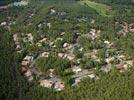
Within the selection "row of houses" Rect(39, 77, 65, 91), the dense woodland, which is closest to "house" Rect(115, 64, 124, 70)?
the dense woodland

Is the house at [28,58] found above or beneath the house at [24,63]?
beneath

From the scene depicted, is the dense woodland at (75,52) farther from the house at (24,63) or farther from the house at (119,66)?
the house at (119,66)

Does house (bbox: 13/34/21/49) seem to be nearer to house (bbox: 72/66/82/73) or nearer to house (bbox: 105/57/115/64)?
house (bbox: 72/66/82/73)

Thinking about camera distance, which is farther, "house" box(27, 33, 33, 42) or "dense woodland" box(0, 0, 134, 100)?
"house" box(27, 33, 33, 42)

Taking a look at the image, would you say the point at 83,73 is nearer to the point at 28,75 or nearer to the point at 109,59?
the point at 109,59

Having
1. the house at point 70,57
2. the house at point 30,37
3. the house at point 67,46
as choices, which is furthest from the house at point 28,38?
the house at point 70,57

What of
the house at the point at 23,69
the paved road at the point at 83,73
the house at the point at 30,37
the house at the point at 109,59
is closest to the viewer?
the paved road at the point at 83,73

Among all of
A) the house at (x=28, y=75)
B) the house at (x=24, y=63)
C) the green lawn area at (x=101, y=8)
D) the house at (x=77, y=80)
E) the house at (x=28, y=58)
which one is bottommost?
the green lawn area at (x=101, y=8)

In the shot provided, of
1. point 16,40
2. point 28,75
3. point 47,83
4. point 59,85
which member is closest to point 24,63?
point 28,75
